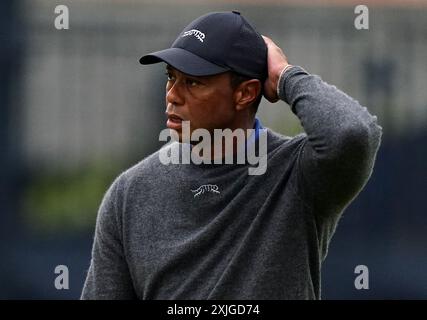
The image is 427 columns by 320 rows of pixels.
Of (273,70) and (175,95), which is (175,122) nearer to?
(175,95)

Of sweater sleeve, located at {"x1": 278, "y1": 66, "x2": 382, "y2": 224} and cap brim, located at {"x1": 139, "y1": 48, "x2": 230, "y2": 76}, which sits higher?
cap brim, located at {"x1": 139, "y1": 48, "x2": 230, "y2": 76}

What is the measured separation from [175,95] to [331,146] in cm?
42

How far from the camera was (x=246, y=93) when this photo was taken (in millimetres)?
2305

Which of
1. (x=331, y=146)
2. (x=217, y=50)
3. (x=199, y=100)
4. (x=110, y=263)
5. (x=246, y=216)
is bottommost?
(x=110, y=263)

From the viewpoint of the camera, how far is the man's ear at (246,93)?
7.52 feet

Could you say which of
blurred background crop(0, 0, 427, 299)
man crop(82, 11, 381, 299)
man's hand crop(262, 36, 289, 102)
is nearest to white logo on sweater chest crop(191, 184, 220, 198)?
man crop(82, 11, 381, 299)

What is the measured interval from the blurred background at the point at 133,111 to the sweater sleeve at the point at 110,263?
273cm

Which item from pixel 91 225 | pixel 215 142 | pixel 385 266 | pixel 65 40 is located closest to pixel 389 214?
pixel 385 266

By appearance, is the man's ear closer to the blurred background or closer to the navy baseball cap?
the navy baseball cap

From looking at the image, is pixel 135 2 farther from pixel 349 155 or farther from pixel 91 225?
pixel 349 155

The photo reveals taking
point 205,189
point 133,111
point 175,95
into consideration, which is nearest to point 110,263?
point 205,189

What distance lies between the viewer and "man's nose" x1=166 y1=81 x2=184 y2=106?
2.25 meters

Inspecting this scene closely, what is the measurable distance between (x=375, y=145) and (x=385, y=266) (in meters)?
3.02

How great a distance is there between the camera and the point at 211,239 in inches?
85.7
